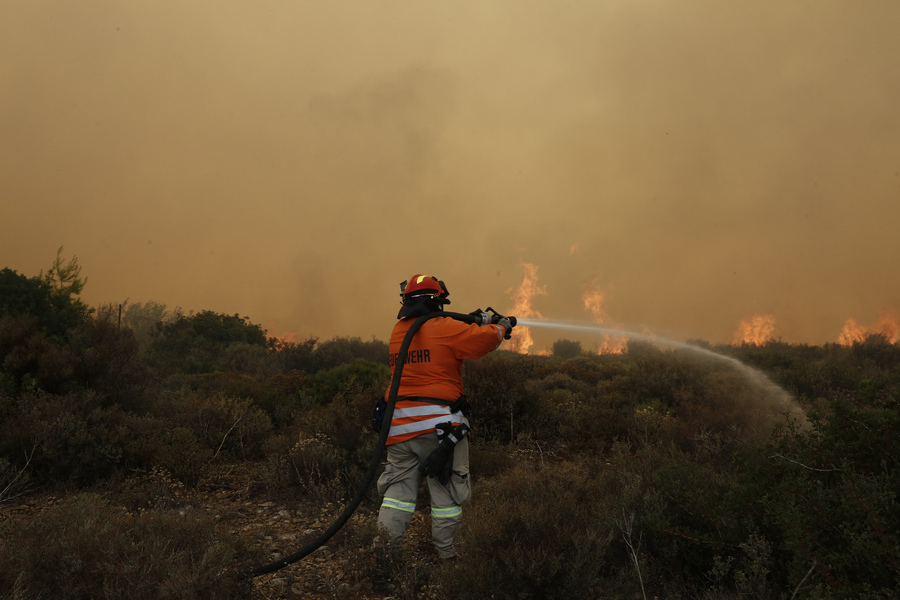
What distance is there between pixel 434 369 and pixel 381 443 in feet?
2.71

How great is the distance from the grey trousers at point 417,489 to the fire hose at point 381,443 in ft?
0.68

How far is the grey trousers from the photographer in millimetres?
4680

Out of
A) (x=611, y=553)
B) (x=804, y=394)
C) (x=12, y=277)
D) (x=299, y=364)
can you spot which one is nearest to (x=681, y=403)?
(x=804, y=394)

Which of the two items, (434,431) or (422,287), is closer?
(434,431)

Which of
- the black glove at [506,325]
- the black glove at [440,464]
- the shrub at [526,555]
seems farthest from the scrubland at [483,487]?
the black glove at [506,325]

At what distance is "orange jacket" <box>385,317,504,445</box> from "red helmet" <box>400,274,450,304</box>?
1.21 ft

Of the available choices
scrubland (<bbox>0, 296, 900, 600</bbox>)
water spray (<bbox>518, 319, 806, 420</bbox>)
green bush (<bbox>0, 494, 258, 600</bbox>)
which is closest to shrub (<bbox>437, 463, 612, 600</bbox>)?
scrubland (<bbox>0, 296, 900, 600</bbox>)

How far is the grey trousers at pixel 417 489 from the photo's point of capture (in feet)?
15.4

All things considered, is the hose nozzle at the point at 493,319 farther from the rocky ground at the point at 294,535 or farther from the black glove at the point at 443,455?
the rocky ground at the point at 294,535

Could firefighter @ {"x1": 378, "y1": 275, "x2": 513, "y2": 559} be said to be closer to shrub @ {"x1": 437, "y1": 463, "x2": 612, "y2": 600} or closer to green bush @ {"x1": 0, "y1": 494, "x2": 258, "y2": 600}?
shrub @ {"x1": 437, "y1": 463, "x2": 612, "y2": 600}

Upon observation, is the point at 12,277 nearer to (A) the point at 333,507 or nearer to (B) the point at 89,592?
(A) the point at 333,507

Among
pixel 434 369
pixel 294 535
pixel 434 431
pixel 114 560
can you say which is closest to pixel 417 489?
pixel 434 431

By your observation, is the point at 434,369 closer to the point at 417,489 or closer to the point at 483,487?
the point at 417,489

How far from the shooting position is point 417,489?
4.84m
